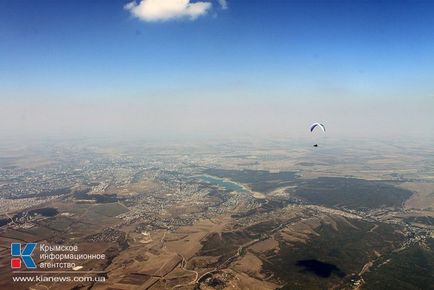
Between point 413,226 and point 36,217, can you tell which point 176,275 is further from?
point 413,226

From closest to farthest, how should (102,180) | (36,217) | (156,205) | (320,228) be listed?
(320,228) < (36,217) < (156,205) < (102,180)

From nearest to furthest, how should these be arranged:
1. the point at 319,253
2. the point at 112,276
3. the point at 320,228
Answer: the point at 112,276, the point at 319,253, the point at 320,228

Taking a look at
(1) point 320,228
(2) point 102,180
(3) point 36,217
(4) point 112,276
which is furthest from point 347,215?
(2) point 102,180

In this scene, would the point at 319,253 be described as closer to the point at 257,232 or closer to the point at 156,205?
the point at 257,232

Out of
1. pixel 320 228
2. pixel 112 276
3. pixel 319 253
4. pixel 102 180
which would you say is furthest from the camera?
pixel 102 180

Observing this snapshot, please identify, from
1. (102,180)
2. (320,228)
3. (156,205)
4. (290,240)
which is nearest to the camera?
(290,240)

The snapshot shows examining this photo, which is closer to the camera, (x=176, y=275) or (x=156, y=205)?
(x=176, y=275)

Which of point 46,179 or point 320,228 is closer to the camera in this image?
point 320,228

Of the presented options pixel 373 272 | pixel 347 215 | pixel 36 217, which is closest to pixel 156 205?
pixel 36 217
